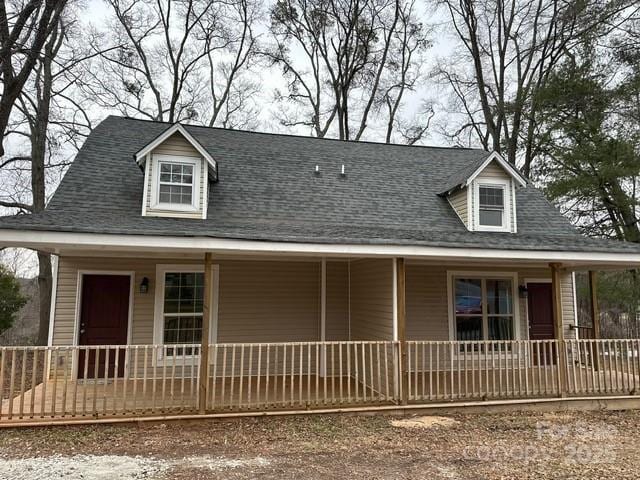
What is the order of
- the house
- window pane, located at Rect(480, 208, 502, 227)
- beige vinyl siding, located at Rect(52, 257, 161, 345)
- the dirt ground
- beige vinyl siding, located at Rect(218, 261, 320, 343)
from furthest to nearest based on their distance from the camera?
window pane, located at Rect(480, 208, 502, 227)
beige vinyl siding, located at Rect(218, 261, 320, 343)
beige vinyl siding, located at Rect(52, 257, 161, 345)
the house
the dirt ground

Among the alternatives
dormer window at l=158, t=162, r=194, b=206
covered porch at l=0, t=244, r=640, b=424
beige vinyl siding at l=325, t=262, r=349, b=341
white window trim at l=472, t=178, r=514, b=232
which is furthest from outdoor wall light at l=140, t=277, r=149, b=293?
white window trim at l=472, t=178, r=514, b=232

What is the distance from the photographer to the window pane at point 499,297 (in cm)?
1006

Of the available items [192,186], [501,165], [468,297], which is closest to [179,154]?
[192,186]

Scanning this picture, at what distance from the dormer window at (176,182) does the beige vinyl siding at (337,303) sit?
3.21m

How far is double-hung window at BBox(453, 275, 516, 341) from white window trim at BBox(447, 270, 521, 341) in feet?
0.12

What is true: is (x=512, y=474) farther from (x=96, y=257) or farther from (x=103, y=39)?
(x=103, y=39)

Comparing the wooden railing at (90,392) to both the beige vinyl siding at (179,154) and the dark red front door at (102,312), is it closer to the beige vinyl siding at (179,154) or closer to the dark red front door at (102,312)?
the dark red front door at (102,312)

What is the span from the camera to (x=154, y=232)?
20.8ft

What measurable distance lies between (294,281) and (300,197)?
1.96 meters

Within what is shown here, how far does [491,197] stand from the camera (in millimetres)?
10430

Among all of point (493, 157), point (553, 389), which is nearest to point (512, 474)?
point (553, 389)

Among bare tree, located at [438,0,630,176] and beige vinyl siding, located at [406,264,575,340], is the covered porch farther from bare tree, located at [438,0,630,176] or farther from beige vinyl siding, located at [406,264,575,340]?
bare tree, located at [438,0,630,176]

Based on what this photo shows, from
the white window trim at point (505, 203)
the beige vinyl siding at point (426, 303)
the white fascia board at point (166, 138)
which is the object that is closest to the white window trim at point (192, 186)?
the white fascia board at point (166, 138)

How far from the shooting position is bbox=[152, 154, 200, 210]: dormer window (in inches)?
355
